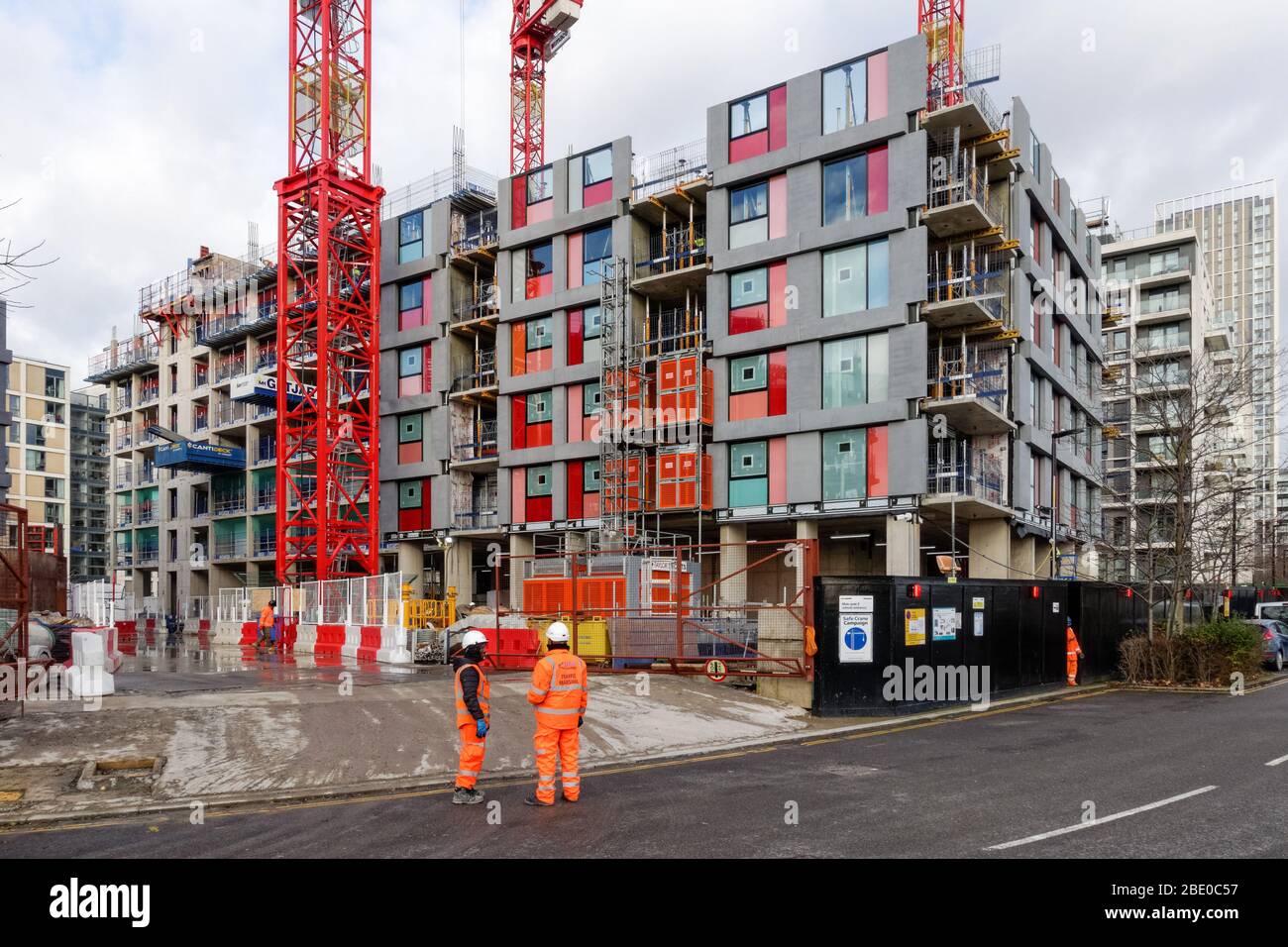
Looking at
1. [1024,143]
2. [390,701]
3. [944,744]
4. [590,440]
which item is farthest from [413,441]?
[944,744]

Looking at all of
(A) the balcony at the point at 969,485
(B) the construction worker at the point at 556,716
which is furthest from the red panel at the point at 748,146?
(B) the construction worker at the point at 556,716

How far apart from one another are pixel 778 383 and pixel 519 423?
13.7 meters

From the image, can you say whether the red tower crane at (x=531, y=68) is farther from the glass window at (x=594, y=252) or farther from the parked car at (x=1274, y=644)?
the parked car at (x=1274, y=644)

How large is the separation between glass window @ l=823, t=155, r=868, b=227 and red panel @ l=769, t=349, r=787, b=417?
505 centimetres

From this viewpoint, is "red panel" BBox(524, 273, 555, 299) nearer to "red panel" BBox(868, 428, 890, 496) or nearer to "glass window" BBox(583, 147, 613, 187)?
"glass window" BBox(583, 147, 613, 187)

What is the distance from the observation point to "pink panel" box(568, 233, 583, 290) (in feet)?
143

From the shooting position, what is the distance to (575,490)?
141ft

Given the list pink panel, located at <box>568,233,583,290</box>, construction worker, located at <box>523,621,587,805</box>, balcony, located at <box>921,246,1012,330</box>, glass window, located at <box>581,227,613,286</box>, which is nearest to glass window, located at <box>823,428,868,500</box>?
balcony, located at <box>921,246,1012,330</box>

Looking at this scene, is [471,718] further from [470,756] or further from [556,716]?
[556,716]

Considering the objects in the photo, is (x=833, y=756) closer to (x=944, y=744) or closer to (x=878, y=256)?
(x=944, y=744)

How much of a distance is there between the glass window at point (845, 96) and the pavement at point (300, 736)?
24811 mm

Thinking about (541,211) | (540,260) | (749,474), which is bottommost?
(749,474)

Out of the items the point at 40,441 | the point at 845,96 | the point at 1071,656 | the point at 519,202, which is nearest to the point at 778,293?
the point at 845,96

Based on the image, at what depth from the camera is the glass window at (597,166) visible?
140 feet
